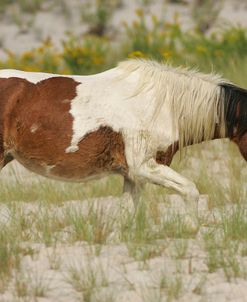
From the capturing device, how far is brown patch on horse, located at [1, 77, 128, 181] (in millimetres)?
6188

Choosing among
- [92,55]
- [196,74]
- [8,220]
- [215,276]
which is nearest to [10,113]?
[8,220]

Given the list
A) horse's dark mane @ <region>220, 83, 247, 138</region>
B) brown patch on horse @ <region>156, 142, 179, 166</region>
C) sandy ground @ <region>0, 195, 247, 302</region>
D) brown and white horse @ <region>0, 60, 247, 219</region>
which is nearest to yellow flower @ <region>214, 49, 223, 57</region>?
horse's dark mane @ <region>220, 83, 247, 138</region>

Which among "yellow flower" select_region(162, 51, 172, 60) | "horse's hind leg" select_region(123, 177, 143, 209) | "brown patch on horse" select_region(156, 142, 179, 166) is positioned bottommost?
"horse's hind leg" select_region(123, 177, 143, 209)

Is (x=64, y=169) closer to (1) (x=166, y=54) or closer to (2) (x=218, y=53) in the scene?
(1) (x=166, y=54)

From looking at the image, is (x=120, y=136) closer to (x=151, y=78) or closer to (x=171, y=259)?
(x=151, y=78)

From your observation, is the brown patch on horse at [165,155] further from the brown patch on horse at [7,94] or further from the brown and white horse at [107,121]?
the brown patch on horse at [7,94]

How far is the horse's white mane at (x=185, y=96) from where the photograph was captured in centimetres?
630

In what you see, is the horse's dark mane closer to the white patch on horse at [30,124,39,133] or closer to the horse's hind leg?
the horse's hind leg

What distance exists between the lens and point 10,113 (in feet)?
20.5

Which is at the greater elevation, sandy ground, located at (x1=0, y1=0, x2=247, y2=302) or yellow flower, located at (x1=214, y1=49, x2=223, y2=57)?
yellow flower, located at (x1=214, y1=49, x2=223, y2=57)

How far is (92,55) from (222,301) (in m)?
7.14

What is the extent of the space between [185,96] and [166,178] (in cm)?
57

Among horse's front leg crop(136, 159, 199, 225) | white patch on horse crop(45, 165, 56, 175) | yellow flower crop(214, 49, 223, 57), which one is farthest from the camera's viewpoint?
yellow flower crop(214, 49, 223, 57)

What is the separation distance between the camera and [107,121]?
242 inches
